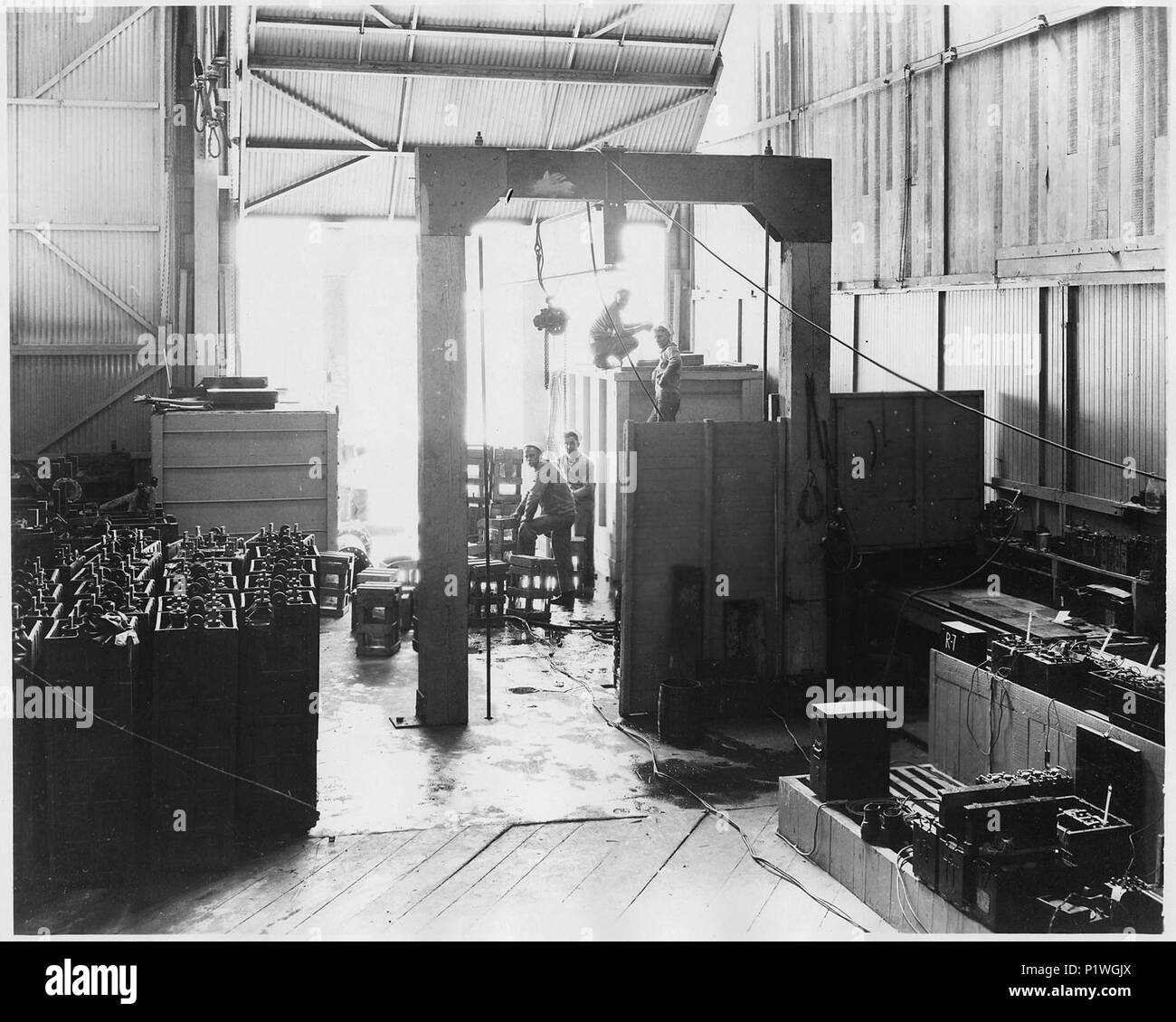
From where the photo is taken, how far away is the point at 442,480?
10.5 meters

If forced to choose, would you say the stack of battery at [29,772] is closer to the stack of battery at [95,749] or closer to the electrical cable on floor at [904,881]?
the stack of battery at [95,749]

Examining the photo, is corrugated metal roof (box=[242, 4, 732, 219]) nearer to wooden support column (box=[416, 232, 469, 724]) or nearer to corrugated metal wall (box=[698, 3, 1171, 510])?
corrugated metal wall (box=[698, 3, 1171, 510])

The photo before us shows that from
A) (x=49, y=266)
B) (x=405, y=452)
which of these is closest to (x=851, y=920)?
(x=49, y=266)

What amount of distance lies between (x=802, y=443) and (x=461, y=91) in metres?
10.2

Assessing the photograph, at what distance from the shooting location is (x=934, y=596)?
11.2 metres

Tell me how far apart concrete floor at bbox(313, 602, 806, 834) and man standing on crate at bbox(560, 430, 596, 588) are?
3689 mm

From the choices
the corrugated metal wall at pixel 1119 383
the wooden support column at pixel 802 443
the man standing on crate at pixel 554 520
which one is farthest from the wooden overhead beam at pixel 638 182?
the man standing on crate at pixel 554 520

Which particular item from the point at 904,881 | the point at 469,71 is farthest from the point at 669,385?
the point at 469,71

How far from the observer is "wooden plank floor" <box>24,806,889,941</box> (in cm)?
684

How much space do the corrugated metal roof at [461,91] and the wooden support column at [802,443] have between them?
7.93 m

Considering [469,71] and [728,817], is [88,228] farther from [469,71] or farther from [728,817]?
[728,817]

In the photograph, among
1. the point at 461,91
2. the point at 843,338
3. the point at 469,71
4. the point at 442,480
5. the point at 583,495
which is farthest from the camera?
the point at 461,91
